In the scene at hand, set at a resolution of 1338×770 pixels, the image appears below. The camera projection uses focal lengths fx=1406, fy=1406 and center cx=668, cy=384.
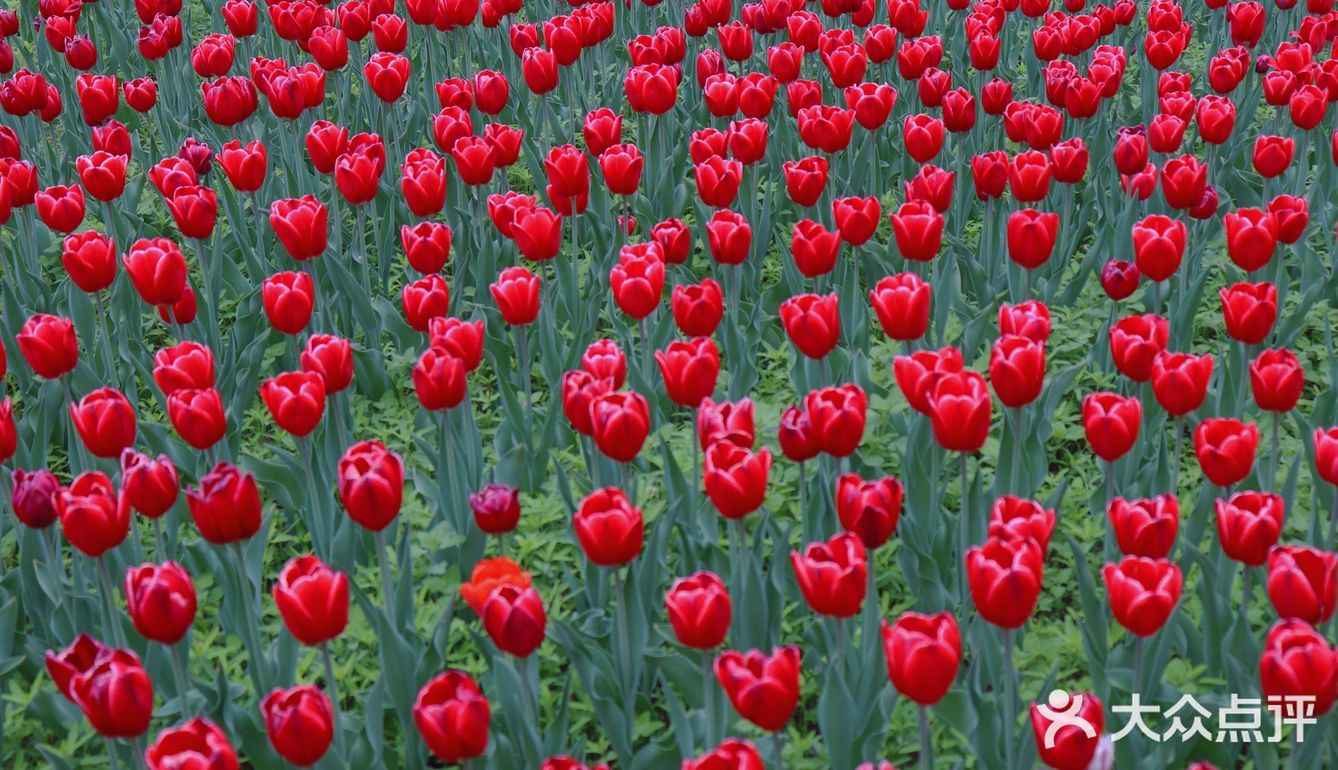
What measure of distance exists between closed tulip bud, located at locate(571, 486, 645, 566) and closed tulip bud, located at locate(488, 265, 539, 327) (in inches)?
44.6

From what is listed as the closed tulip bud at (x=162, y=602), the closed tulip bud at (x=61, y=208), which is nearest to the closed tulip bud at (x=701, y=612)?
the closed tulip bud at (x=162, y=602)

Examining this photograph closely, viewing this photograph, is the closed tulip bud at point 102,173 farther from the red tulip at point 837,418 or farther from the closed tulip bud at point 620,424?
the red tulip at point 837,418

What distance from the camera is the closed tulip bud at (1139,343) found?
3264 millimetres

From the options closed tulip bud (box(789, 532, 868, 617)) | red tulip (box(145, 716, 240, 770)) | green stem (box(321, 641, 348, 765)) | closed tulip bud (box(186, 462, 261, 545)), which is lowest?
green stem (box(321, 641, 348, 765))

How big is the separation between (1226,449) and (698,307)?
1318 millimetres

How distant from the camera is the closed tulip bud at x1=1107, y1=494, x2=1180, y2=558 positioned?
262cm

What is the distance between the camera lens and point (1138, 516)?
265 cm

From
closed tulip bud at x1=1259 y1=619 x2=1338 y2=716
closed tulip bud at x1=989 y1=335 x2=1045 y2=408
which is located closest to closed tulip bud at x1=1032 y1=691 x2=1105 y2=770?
closed tulip bud at x1=1259 y1=619 x2=1338 y2=716

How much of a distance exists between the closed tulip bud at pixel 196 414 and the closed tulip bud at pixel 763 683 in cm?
149

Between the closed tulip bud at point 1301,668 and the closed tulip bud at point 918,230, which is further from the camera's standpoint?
the closed tulip bud at point 918,230

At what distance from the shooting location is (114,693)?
7.66 feet

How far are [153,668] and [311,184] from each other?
2951 mm

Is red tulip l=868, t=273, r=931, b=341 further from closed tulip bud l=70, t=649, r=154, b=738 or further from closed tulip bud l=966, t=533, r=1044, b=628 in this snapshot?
closed tulip bud l=70, t=649, r=154, b=738

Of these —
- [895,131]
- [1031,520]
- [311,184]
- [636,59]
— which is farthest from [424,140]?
[1031,520]
